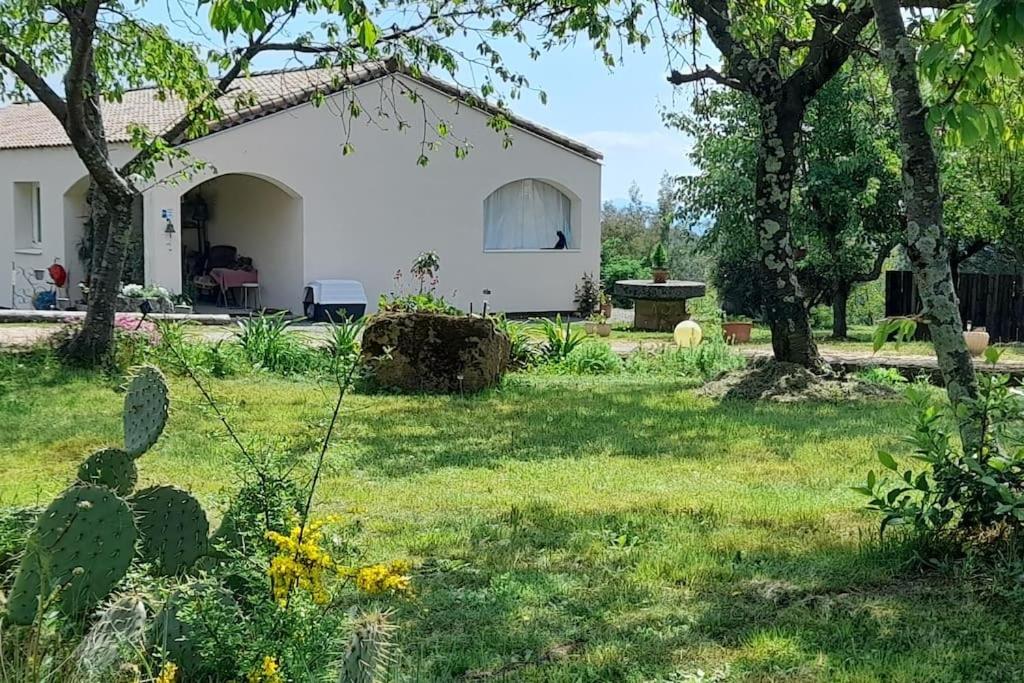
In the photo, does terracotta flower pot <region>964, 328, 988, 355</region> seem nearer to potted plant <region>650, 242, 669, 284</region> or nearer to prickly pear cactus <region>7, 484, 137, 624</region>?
potted plant <region>650, 242, 669, 284</region>

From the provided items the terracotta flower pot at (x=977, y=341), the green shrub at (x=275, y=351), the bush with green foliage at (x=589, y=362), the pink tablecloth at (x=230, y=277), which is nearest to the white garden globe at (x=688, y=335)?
the bush with green foliage at (x=589, y=362)

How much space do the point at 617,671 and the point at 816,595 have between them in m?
1.17

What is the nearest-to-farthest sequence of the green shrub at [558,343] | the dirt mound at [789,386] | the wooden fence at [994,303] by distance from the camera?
the dirt mound at [789,386]
the green shrub at [558,343]
the wooden fence at [994,303]

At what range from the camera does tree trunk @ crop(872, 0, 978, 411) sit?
4.78m

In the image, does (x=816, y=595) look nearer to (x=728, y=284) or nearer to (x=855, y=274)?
(x=855, y=274)

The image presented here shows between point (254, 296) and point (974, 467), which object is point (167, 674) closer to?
point (974, 467)

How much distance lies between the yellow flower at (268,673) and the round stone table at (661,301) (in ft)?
62.9

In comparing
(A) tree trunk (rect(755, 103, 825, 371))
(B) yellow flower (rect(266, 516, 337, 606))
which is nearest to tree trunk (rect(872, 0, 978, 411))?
(B) yellow flower (rect(266, 516, 337, 606))

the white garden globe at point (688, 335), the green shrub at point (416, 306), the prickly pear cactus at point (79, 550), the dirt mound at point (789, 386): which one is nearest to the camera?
the prickly pear cactus at point (79, 550)

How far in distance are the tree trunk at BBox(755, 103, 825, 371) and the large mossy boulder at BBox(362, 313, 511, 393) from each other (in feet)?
10.1

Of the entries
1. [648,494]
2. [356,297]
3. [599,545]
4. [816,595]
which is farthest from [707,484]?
[356,297]

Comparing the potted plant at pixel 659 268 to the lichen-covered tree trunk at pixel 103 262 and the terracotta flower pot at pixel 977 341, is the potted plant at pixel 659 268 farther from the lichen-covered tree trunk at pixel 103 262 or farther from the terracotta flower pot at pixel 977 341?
the lichen-covered tree trunk at pixel 103 262

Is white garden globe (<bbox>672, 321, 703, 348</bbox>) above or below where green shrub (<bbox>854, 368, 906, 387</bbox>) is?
above

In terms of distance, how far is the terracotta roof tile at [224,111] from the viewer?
20609 mm
